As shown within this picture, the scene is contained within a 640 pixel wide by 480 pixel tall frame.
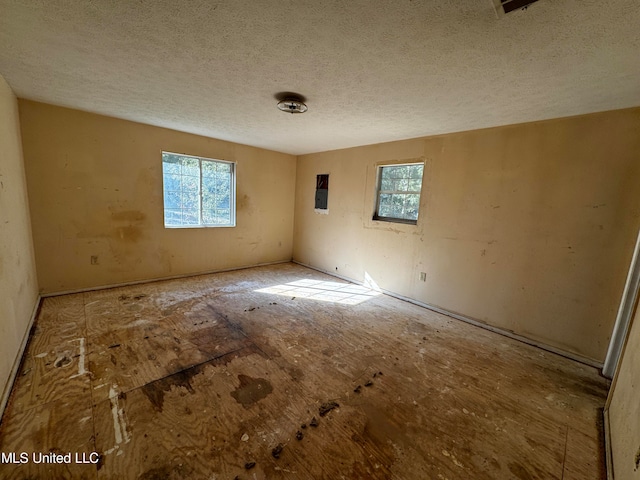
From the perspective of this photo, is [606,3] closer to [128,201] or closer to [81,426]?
[81,426]

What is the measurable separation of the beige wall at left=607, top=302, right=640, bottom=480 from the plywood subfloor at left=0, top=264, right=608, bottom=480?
142mm

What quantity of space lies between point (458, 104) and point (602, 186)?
1.52m

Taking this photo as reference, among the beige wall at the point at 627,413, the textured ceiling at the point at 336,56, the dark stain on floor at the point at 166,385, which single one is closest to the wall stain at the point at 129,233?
the textured ceiling at the point at 336,56

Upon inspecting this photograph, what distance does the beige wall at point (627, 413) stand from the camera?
1.21 metres

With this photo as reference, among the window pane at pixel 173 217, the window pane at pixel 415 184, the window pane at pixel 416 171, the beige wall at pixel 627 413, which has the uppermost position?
the window pane at pixel 416 171

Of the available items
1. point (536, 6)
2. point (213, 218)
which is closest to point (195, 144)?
point (213, 218)

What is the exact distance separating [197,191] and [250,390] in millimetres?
3545

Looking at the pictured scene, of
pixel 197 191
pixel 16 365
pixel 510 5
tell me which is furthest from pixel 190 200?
pixel 510 5

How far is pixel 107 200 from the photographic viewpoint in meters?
3.47

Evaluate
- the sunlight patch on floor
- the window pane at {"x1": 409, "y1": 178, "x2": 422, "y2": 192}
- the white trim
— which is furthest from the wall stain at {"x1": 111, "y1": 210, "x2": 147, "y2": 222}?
the white trim

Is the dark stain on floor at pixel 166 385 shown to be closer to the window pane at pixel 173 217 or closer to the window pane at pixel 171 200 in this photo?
the window pane at pixel 173 217

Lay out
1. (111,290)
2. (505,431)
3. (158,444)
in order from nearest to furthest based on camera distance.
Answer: (158,444), (505,431), (111,290)

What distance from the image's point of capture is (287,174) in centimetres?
544

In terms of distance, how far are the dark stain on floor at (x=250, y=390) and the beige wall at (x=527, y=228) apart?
2565 millimetres
